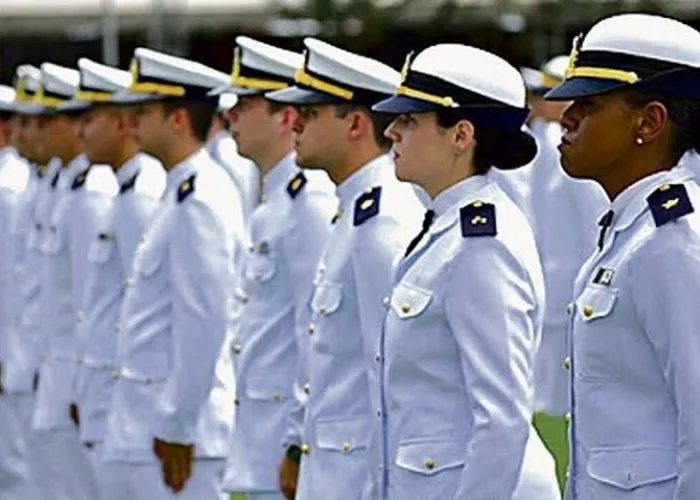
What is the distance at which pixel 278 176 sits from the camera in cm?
855

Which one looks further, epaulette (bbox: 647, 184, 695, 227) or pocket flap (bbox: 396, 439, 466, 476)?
pocket flap (bbox: 396, 439, 466, 476)

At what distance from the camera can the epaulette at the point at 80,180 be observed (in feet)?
35.6

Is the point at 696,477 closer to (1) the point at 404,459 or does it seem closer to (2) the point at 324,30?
(1) the point at 404,459

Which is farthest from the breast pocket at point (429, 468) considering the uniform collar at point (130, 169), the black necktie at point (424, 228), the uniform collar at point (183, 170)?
the uniform collar at point (130, 169)

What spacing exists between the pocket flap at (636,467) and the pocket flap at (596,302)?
0.27m

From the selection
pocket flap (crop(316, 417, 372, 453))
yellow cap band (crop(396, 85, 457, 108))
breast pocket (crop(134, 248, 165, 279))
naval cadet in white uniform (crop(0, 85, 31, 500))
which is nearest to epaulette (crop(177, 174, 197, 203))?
breast pocket (crop(134, 248, 165, 279))

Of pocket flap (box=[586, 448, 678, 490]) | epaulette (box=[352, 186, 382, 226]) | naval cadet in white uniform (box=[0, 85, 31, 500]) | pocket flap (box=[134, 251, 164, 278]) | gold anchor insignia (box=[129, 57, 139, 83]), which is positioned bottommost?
naval cadet in white uniform (box=[0, 85, 31, 500])

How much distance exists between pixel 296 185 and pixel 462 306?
2368 millimetres

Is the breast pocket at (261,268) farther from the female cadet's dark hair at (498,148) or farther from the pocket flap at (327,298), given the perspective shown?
the female cadet's dark hair at (498,148)

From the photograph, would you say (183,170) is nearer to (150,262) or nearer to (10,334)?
(150,262)

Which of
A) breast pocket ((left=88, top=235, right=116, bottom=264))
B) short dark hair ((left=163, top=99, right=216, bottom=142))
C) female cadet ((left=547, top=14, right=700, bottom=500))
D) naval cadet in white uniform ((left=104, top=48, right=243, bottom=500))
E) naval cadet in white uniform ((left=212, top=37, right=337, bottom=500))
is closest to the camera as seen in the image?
female cadet ((left=547, top=14, right=700, bottom=500))

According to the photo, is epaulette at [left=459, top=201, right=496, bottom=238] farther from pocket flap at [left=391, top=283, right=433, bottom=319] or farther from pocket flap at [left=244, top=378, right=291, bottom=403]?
pocket flap at [left=244, top=378, right=291, bottom=403]

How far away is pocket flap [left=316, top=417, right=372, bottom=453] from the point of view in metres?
6.96

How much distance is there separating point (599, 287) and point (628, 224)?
0.14 m
